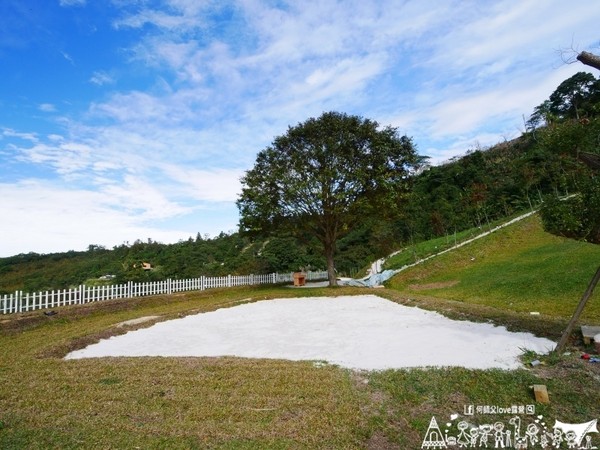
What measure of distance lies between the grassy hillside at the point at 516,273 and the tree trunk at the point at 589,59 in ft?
15.4

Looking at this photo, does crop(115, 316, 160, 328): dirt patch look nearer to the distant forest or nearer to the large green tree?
the large green tree

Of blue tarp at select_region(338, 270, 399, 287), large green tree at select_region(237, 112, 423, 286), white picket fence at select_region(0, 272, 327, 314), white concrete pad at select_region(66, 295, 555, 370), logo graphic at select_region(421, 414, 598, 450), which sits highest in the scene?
large green tree at select_region(237, 112, 423, 286)

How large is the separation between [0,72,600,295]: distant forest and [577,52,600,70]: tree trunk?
12959mm

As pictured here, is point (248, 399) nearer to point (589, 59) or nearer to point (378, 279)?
point (589, 59)

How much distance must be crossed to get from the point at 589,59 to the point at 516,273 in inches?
374

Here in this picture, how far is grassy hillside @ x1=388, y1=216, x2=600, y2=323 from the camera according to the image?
9.41m

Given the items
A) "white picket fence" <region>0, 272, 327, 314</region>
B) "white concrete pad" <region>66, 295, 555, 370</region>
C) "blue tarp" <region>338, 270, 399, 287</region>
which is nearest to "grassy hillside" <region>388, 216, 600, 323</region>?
"blue tarp" <region>338, 270, 399, 287</region>

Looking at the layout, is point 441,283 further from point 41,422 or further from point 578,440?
point 41,422

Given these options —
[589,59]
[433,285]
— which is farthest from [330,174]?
[589,59]

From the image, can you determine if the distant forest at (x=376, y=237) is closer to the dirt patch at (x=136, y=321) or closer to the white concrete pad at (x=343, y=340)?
the dirt patch at (x=136, y=321)

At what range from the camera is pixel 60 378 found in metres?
4.57

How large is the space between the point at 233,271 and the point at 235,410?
21479 mm

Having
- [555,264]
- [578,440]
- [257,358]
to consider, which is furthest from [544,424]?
[555,264]

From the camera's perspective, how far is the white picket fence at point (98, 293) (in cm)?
1057
